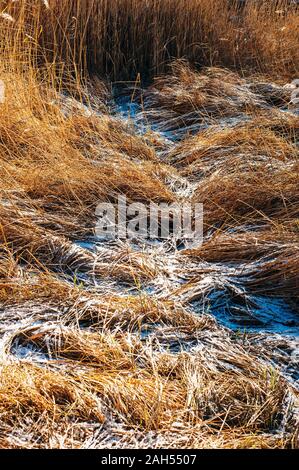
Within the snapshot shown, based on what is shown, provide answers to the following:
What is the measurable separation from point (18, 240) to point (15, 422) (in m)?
1.19

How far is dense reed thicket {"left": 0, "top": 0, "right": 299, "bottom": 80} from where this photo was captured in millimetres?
5539

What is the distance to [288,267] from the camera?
9.31 feet

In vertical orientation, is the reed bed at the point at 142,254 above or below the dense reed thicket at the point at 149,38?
below

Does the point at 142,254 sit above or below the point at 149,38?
below

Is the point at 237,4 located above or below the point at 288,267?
above

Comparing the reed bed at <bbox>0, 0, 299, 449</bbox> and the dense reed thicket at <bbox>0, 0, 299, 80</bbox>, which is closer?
the reed bed at <bbox>0, 0, 299, 449</bbox>

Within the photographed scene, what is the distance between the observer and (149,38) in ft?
19.3

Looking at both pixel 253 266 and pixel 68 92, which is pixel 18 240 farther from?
pixel 68 92

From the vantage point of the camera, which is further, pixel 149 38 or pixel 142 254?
pixel 149 38

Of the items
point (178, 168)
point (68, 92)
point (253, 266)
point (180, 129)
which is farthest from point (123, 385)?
point (68, 92)

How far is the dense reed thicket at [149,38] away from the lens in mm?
5539

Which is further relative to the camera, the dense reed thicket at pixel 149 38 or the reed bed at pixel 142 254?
the dense reed thicket at pixel 149 38

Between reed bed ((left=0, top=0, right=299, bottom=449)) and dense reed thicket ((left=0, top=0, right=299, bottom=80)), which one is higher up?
dense reed thicket ((left=0, top=0, right=299, bottom=80))
